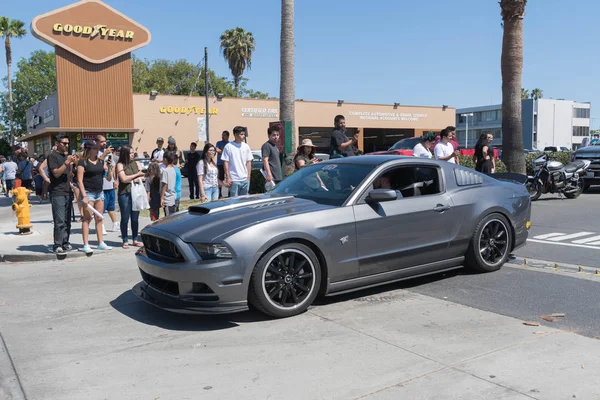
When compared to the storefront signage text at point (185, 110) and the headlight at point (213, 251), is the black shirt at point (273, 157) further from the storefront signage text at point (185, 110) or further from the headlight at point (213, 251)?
the storefront signage text at point (185, 110)

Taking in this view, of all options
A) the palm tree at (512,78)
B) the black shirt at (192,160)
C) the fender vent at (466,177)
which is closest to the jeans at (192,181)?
the black shirt at (192,160)

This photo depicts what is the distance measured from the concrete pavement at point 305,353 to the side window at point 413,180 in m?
1.14

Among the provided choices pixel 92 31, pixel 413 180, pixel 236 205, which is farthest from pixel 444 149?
pixel 92 31

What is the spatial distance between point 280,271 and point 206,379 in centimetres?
142

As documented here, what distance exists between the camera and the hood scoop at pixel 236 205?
18.0 feet

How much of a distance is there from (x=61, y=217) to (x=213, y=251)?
15.2ft

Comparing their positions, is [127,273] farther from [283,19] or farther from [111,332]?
[283,19]

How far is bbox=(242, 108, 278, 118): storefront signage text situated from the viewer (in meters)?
41.6

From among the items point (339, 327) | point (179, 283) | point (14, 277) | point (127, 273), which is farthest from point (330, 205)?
point (14, 277)

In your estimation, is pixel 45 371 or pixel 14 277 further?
pixel 14 277

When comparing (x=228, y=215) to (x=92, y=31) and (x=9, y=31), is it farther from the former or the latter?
(x=9, y=31)

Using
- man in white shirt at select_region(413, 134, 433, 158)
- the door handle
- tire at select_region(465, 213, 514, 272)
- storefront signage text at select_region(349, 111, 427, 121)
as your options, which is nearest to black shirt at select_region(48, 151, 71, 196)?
the door handle

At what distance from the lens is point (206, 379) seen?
3.83 metres

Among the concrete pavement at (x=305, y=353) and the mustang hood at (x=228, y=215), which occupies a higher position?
the mustang hood at (x=228, y=215)
